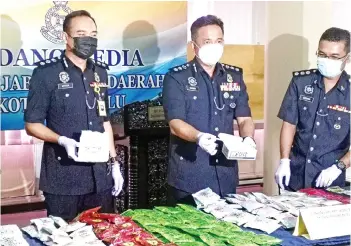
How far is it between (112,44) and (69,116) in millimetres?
845

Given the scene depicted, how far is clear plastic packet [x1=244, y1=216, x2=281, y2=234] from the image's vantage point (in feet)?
5.86

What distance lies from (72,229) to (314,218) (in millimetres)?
760

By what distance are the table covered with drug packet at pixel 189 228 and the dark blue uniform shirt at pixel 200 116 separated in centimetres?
54

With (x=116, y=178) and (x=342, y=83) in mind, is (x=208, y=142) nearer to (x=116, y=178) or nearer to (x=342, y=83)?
(x=116, y=178)

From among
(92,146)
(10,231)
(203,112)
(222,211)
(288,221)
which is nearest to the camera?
(10,231)

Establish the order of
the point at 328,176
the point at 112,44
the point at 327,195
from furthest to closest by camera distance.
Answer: the point at 112,44 → the point at 328,176 → the point at 327,195

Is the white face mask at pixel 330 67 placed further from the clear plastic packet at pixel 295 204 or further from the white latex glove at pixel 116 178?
the white latex glove at pixel 116 178

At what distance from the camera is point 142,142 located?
3.56 metres

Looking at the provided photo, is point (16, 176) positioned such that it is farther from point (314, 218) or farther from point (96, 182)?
point (314, 218)

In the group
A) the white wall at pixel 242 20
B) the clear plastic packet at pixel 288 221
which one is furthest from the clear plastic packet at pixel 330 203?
the white wall at pixel 242 20

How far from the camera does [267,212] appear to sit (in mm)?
1914

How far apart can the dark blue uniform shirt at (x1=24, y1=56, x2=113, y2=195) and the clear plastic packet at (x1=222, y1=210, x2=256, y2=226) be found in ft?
3.13

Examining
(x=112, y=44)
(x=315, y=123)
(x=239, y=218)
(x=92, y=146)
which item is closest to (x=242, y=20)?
(x=112, y=44)

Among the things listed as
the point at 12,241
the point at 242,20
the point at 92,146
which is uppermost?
the point at 242,20
